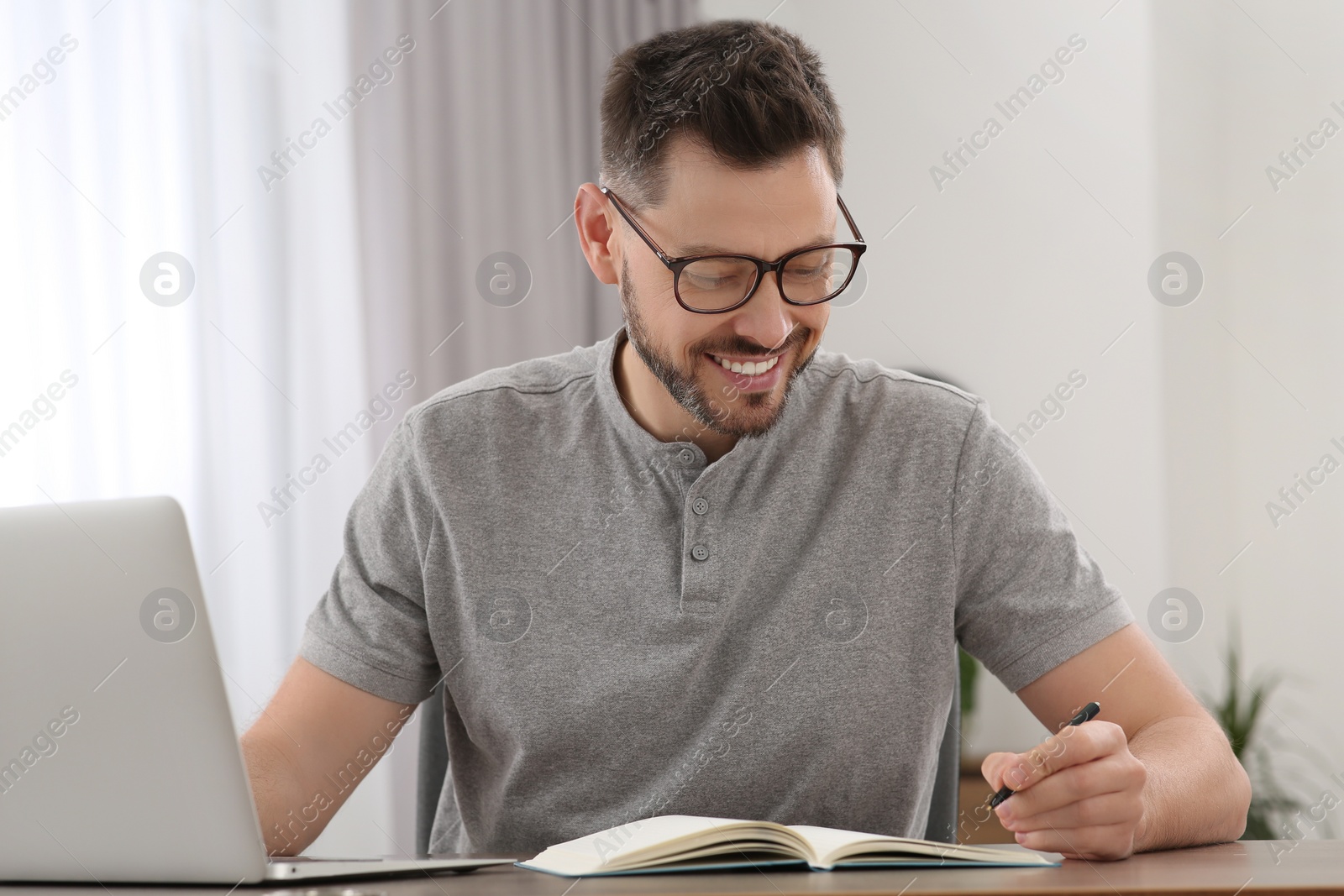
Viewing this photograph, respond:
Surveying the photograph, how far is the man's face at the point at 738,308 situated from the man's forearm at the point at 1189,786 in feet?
1.64

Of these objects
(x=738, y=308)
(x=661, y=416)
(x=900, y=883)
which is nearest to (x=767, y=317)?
(x=738, y=308)

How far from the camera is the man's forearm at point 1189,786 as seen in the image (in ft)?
2.89

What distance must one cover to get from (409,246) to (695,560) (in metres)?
1.66

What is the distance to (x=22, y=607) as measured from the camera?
2.25 ft

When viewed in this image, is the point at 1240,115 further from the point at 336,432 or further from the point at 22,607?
the point at 22,607

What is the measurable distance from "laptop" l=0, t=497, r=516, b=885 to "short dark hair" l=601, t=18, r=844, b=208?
0.70 meters

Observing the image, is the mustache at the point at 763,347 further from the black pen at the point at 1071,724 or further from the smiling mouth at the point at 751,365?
the black pen at the point at 1071,724

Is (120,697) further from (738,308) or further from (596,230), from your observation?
(596,230)

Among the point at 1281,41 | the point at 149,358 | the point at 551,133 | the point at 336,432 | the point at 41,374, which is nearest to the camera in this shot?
the point at 41,374

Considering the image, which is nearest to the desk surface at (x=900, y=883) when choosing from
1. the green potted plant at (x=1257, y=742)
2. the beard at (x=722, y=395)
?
the beard at (x=722, y=395)

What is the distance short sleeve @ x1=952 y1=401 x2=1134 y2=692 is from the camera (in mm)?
1140

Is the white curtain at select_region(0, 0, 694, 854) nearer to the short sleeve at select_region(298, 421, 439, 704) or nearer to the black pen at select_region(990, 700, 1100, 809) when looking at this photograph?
the short sleeve at select_region(298, 421, 439, 704)

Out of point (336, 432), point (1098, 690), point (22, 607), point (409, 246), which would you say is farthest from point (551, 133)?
point (22, 607)

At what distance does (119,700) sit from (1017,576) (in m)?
0.87
